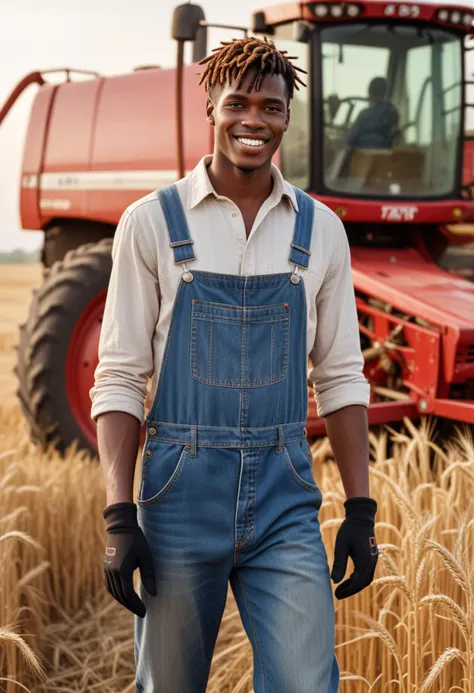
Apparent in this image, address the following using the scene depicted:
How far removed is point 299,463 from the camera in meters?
2.10

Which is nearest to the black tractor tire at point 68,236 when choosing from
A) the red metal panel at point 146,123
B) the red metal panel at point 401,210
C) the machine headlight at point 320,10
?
the red metal panel at point 146,123

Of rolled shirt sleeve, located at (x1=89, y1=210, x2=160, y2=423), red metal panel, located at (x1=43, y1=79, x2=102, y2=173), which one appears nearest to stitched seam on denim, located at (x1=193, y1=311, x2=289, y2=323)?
rolled shirt sleeve, located at (x1=89, y1=210, x2=160, y2=423)

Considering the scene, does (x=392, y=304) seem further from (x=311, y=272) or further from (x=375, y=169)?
(x=311, y=272)

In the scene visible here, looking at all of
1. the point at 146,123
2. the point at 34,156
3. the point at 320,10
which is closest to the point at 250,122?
the point at 320,10

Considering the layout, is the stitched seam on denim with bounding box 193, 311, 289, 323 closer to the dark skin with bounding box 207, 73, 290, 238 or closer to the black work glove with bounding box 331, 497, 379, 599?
the dark skin with bounding box 207, 73, 290, 238

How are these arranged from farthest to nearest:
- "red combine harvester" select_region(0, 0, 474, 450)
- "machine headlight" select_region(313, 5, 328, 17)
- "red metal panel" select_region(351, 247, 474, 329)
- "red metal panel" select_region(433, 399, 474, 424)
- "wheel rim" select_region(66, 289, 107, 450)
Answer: "wheel rim" select_region(66, 289, 107, 450)
"machine headlight" select_region(313, 5, 328, 17)
"red combine harvester" select_region(0, 0, 474, 450)
"red metal panel" select_region(351, 247, 474, 329)
"red metal panel" select_region(433, 399, 474, 424)

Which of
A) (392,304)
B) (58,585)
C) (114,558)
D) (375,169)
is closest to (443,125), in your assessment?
(375,169)

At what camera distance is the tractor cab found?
18.5ft

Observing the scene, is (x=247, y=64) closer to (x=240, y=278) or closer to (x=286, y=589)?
(x=240, y=278)

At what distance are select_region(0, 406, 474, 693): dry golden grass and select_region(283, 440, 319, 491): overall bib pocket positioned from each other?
301 mm

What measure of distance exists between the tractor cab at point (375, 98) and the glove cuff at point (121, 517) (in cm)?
396

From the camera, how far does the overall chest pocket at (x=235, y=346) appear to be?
80.4 inches

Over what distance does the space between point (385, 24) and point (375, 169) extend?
787mm

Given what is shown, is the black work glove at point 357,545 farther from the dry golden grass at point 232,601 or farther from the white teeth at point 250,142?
the white teeth at point 250,142
